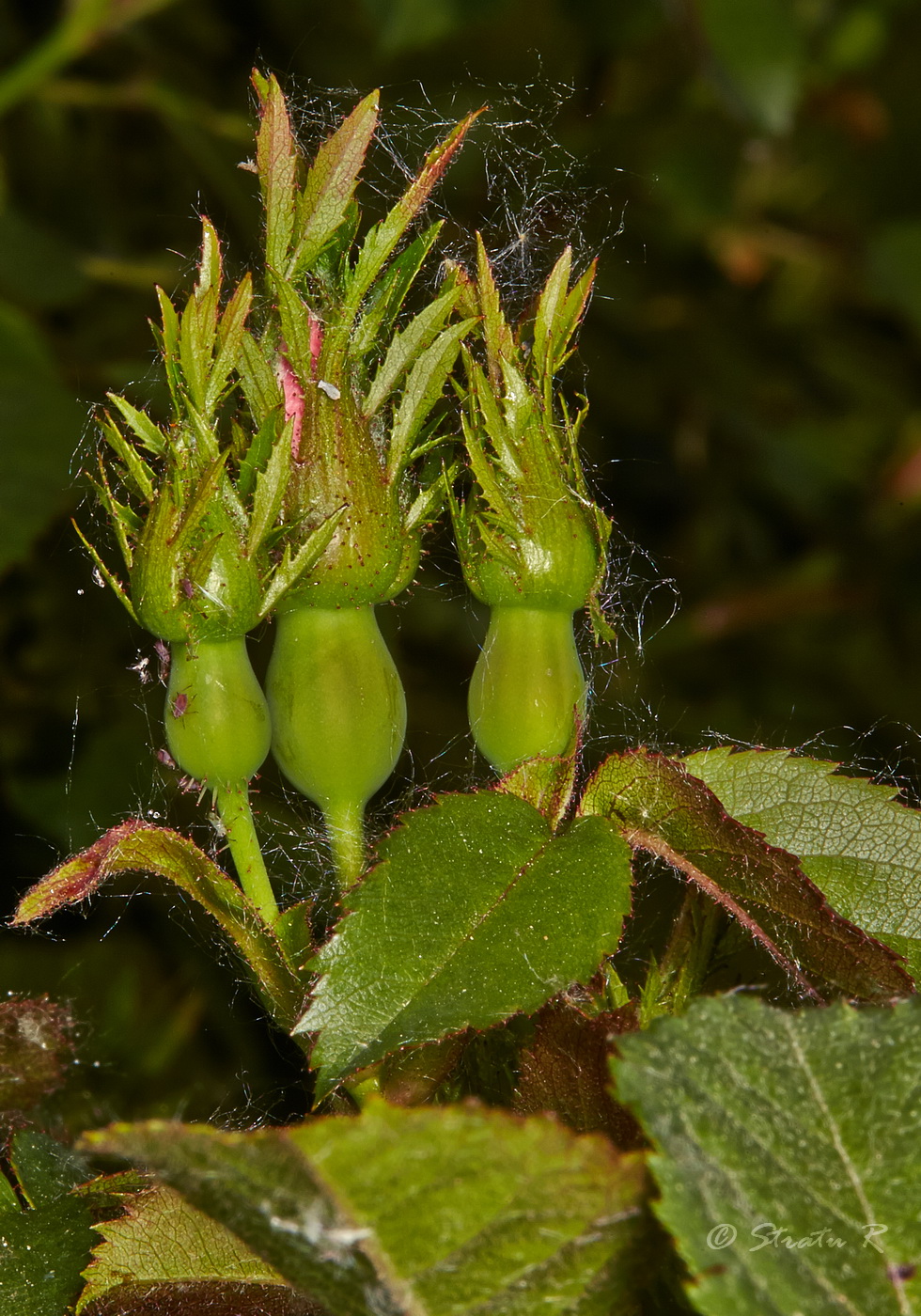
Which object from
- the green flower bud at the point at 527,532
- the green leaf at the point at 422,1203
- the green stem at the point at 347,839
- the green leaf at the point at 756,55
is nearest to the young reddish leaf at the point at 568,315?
the green flower bud at the point at 527,532

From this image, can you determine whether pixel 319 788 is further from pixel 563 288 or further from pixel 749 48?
pixel 749 48

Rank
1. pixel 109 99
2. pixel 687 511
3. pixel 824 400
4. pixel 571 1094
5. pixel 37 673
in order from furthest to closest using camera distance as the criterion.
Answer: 1. pixel 824 400
2. pixel 687 511
3. pixel 109 99
4. pixel 37 673
5. pixel 571 1094

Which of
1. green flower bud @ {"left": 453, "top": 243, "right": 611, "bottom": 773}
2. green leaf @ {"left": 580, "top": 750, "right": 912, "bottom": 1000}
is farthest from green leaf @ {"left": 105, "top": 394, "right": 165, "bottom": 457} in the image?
green leaf @ {"left": 580, "top": 750, "right": 912, "bottom": 1000}

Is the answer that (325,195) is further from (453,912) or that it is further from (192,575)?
(453,912)

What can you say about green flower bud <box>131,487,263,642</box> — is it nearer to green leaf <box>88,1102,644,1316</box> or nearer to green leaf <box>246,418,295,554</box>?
green leaf <box>246,418,295,554</box>

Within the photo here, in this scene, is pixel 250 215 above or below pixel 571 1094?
above

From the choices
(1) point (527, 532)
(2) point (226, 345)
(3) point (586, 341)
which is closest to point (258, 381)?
(2) point (226, 345)

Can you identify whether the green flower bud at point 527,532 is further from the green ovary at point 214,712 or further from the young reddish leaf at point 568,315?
the green ovary at point 214,712

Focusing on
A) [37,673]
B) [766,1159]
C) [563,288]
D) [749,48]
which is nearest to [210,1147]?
[766,1159]
